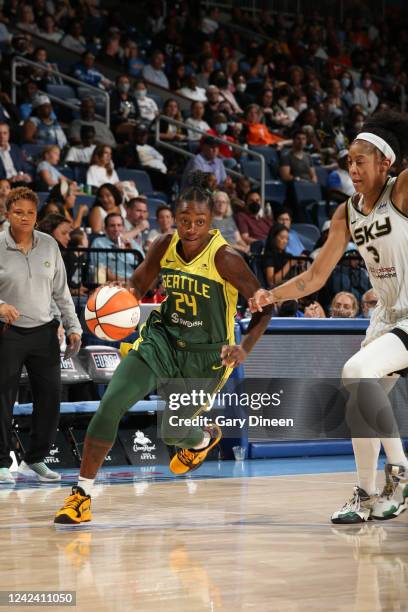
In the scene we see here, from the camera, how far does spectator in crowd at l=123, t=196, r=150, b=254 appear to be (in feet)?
36.9

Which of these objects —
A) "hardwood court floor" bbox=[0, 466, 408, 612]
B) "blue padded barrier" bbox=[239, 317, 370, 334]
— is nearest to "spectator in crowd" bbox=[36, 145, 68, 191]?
"blue padded barrier" bbox=[239, 317, 370, 334]

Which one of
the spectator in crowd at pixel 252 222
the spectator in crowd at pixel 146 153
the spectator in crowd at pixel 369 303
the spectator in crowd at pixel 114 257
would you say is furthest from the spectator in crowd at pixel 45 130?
the spectator in crowd at pixel 369 303

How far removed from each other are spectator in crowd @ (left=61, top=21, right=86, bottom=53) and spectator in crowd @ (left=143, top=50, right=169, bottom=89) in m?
1.08

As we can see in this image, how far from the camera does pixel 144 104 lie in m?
15.3

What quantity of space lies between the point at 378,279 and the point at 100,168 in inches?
289

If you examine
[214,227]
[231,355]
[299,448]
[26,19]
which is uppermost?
[26,19]

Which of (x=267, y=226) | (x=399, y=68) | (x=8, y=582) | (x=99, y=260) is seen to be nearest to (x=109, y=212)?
(x=99, y=260)

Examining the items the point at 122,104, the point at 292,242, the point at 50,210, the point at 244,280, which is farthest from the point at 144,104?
the point at 244,280

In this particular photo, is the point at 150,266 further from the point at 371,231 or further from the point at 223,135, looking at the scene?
the point at 223,135

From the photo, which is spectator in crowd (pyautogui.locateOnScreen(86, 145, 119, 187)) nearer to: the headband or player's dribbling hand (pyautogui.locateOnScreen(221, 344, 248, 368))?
the headband

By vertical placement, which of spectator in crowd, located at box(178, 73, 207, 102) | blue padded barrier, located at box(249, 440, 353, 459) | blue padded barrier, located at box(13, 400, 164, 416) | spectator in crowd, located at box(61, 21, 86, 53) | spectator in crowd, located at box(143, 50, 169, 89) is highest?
spectator in crowd, located at box(61, 21, 86, 53)

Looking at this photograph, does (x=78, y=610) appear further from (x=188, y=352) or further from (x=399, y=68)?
(x=399, y=68)

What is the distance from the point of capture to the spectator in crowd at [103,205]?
11148mm

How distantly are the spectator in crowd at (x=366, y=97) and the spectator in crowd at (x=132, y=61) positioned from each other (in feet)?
16.4
